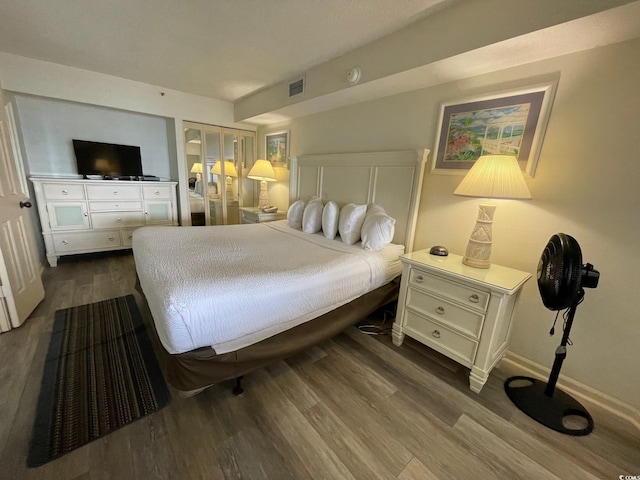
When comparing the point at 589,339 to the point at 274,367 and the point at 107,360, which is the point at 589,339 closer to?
the point at 274,367

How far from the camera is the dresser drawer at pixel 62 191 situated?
3.04 metres

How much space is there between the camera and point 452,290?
1681 mm

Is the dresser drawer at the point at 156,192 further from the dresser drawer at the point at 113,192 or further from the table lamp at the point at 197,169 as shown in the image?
the table lamp at the point at 197,169

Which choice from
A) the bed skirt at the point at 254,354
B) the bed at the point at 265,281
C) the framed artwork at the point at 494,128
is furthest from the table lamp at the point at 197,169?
the framed artwork at the point at 494,128

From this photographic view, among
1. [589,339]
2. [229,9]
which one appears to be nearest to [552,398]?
[589,339]

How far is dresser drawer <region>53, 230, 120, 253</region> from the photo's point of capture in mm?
3211

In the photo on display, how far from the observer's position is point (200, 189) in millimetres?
4230

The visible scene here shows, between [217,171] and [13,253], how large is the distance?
266 cm

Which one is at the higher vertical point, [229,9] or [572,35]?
[229,9]

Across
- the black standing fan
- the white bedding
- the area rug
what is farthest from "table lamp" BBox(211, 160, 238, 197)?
the black standing fan

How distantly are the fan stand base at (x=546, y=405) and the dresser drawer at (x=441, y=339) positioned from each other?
1.09 ft

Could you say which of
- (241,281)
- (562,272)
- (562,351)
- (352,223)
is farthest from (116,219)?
(562,351)

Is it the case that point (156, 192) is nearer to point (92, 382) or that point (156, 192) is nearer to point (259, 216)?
point (259, 216)

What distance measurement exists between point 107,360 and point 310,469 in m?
1.53
